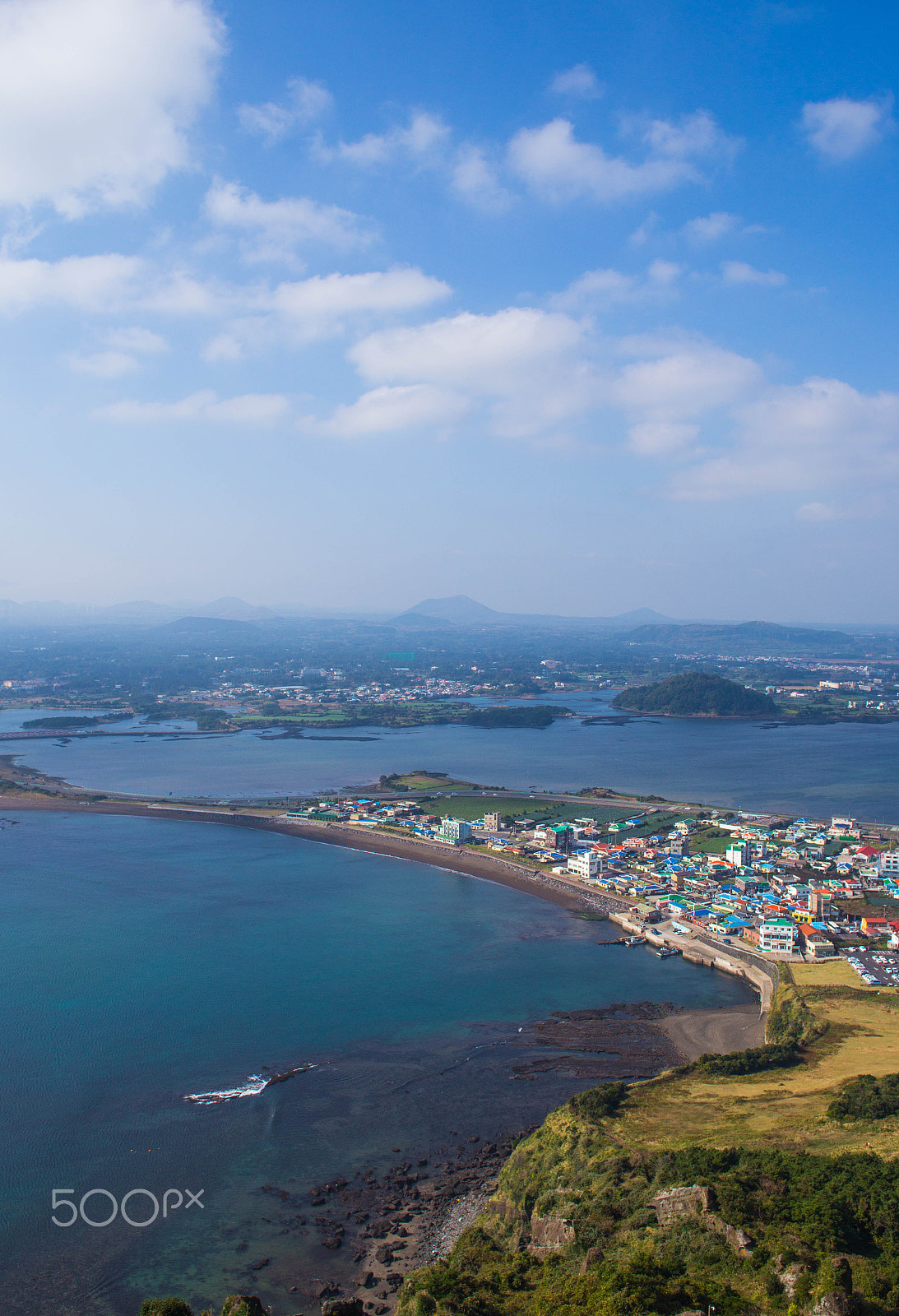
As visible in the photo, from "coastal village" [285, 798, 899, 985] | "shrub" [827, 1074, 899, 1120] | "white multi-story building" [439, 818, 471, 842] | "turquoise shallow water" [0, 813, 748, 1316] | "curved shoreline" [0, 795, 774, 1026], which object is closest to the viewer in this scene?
"turquoise shallow water" [0, 813, 748, 1316]

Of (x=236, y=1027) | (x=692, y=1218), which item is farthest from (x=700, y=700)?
(x=692, y=1218)

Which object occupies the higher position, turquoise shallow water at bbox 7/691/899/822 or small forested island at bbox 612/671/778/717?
small forested island at bbox 612/671/778/717

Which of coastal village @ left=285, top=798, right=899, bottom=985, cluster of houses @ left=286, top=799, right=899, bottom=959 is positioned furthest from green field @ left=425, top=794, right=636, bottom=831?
cluster of houses @ left=286, top=799, right=899, bottom=959

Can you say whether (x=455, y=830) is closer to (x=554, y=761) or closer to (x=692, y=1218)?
(x=554, y=761)

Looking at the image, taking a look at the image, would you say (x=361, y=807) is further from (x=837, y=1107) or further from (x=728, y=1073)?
(x=837, y=1107)

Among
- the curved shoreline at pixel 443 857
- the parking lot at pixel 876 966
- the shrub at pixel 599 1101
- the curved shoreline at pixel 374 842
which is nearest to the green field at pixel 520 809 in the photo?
the curved shoreline at pixel 374 842

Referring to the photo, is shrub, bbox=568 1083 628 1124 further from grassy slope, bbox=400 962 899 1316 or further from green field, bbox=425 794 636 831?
green field, bbox=425 794 636 831
